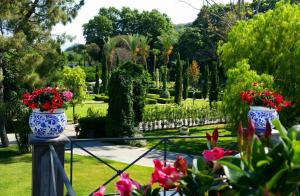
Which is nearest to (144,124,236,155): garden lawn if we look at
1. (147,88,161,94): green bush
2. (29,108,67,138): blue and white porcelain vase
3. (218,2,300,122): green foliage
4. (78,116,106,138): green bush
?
(78,116,106,138): green bush

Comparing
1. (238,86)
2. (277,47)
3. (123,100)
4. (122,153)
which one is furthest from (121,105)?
(277,47)

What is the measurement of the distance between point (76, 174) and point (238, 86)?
5545 millimetres

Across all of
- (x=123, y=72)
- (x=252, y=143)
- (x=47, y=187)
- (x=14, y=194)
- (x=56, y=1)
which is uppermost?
(x=56, y=1)

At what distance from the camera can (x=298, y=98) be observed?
13.4 meters

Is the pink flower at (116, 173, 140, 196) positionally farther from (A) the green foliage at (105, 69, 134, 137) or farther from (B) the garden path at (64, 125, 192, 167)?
(A) the green foliage at (105, 69, 134, 137)

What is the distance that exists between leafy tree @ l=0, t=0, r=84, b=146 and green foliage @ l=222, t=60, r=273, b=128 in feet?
22.0

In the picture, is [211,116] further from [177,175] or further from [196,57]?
[196,57]

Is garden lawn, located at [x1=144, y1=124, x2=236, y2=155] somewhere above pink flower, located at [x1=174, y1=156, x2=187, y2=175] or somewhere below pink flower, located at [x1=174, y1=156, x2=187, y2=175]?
below

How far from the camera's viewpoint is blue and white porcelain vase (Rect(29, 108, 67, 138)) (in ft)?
13.2

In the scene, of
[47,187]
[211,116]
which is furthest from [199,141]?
[47,187]

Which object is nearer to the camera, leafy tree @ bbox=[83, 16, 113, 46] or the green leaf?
the green leaf

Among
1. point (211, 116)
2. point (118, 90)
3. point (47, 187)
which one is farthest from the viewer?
point (211, 116)

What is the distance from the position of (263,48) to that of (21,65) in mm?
8576

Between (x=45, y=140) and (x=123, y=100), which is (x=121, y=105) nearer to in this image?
(x=123, y=100)
